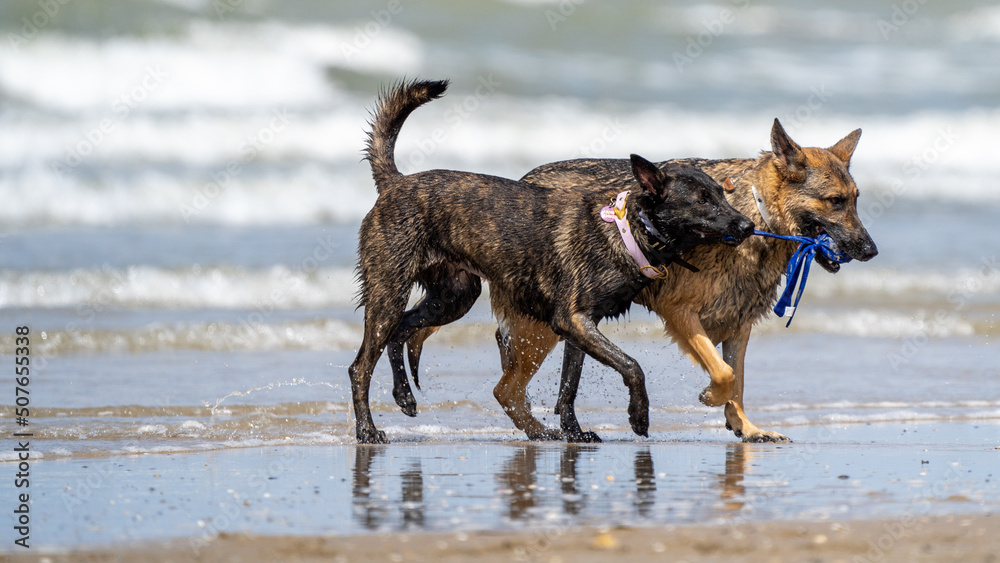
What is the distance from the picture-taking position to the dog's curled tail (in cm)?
753

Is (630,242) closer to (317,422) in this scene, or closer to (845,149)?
(845,149)

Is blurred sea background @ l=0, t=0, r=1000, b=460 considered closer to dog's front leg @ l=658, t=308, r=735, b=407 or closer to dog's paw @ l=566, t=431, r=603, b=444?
dog's paw @ l=566, t=431, r=603, b=444

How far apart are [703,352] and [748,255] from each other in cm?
63

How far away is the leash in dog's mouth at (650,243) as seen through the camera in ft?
21.4

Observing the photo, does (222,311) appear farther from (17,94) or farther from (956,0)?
(956,0)

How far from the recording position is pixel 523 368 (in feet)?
25.2

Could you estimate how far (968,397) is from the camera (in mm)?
8828

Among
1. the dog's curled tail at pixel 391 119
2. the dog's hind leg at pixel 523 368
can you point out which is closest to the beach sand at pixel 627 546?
the dog's hind leg at pixel 523 368

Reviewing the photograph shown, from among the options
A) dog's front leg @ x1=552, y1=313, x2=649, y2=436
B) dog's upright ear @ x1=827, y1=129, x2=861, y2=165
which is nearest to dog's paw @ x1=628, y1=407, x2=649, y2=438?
dog's front leg @ x1=552, y1=313, x2=649, y2=436

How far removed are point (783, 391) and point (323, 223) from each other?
9.49 meters

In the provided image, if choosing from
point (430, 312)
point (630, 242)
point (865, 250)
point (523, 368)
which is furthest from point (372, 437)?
point (865, 250)

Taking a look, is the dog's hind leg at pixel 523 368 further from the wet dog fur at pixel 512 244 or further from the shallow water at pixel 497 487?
the shallow water at pixel 497 487

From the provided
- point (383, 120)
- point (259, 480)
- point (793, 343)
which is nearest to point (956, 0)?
point (793, 343)

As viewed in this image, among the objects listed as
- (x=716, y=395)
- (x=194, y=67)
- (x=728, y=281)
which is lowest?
(x=716, y=395)
